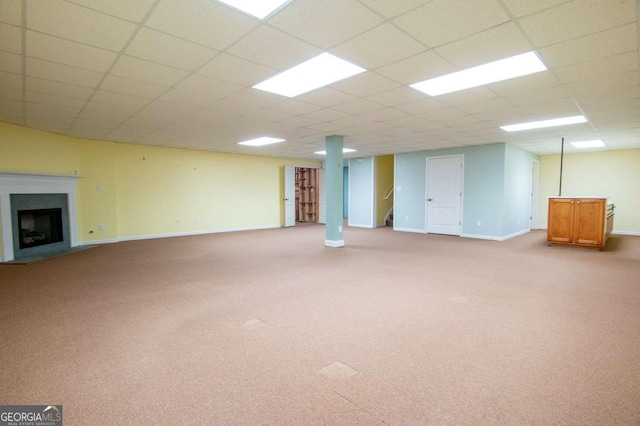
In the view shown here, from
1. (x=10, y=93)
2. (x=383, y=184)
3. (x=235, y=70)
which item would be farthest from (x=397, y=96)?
(x=383, y=184)

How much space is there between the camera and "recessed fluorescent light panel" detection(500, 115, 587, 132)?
5.05 m

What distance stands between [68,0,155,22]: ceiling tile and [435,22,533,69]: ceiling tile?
2193mm

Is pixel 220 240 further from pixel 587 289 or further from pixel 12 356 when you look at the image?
pixel 587 289

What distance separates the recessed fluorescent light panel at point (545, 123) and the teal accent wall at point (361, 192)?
4.73 metres

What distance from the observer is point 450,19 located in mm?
2180

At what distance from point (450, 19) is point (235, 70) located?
1.93 m

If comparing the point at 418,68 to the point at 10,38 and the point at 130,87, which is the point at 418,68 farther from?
the point at 10,38

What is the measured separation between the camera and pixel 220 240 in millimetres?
7684

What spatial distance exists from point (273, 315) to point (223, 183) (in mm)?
6928

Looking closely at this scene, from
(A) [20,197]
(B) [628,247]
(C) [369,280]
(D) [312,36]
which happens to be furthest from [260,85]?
(B) [628,247]

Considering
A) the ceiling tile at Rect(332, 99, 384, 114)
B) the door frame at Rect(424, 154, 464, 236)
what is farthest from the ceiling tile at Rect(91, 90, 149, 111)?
the door frame at Rect(424, 154, 464, 236)

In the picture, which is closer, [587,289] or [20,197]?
[587,289]

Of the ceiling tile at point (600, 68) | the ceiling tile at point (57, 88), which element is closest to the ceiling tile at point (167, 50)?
the ceiling tile at point (57, 88)

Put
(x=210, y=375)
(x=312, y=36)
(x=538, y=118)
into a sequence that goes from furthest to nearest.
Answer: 1. (x=538, y=118)
2. (x=312, y=36)
3. (x=210, y=375)
